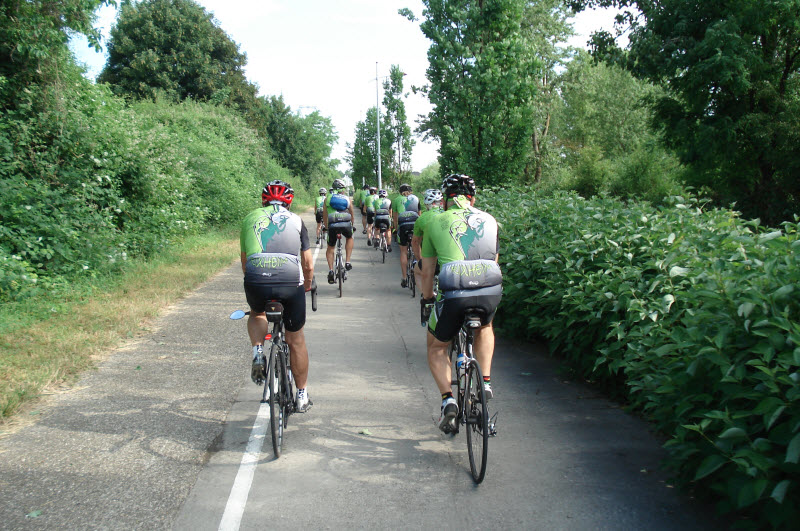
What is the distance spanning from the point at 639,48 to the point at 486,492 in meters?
17.0

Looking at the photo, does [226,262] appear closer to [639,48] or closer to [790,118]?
[639,48]

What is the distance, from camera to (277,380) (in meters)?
4.92

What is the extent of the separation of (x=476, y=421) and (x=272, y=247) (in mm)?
2021

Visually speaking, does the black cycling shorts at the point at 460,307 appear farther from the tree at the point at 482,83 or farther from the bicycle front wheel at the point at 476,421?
the tree at the point at 482,83

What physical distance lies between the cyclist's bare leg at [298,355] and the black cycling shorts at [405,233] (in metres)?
7.73

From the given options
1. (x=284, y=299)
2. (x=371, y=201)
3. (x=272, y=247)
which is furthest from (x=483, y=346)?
(x=371, y=201)

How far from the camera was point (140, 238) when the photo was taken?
1455 cm

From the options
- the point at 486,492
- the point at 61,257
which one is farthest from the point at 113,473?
the point at 61,257

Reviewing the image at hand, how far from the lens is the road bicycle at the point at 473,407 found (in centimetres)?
425

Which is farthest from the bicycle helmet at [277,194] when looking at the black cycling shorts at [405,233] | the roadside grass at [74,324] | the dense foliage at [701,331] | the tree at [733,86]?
the tree at [733,86]

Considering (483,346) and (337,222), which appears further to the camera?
(337,222)

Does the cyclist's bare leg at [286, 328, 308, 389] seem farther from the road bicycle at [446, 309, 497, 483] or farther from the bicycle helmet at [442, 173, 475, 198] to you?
the bicycle helmet at [442, 173, 475, 198]

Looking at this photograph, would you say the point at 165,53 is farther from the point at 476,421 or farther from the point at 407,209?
the point at 476,421

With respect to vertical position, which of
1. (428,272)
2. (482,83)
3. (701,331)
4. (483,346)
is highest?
(482,83)
